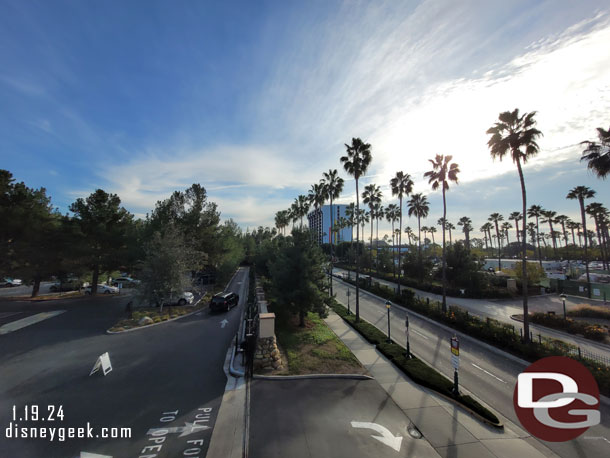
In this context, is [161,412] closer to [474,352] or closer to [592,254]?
[474,352]

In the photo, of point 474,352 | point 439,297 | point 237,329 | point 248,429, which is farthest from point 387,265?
point 248,429

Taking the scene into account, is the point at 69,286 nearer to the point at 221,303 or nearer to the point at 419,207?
the point at 221,303

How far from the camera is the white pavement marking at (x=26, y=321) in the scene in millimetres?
17938

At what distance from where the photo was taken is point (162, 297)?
70.0 feet

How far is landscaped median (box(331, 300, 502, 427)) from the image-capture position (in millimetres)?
9750

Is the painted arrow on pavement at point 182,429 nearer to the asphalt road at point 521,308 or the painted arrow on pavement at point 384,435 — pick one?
the painted arrow on pavement at point 384,435

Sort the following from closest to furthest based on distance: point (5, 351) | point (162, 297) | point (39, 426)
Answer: point (39, 426)
point (5, 351)
point (162, 297)

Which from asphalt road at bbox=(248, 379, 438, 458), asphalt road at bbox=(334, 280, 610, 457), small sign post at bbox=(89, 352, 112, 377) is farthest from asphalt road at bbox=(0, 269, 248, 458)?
asphalt road at bbox=(334, 280, 610, 457)

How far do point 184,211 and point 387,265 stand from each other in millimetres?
43960

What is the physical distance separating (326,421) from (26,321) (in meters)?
25.6

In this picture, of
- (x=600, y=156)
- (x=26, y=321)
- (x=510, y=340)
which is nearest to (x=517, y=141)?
(x=600, y=156)

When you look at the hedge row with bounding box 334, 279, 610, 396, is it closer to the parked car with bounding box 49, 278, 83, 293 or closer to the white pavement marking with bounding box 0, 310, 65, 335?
the white pavement marking with bounding box 0, 310, 65, 335

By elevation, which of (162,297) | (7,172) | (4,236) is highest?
(7,172)

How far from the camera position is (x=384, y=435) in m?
8.27
